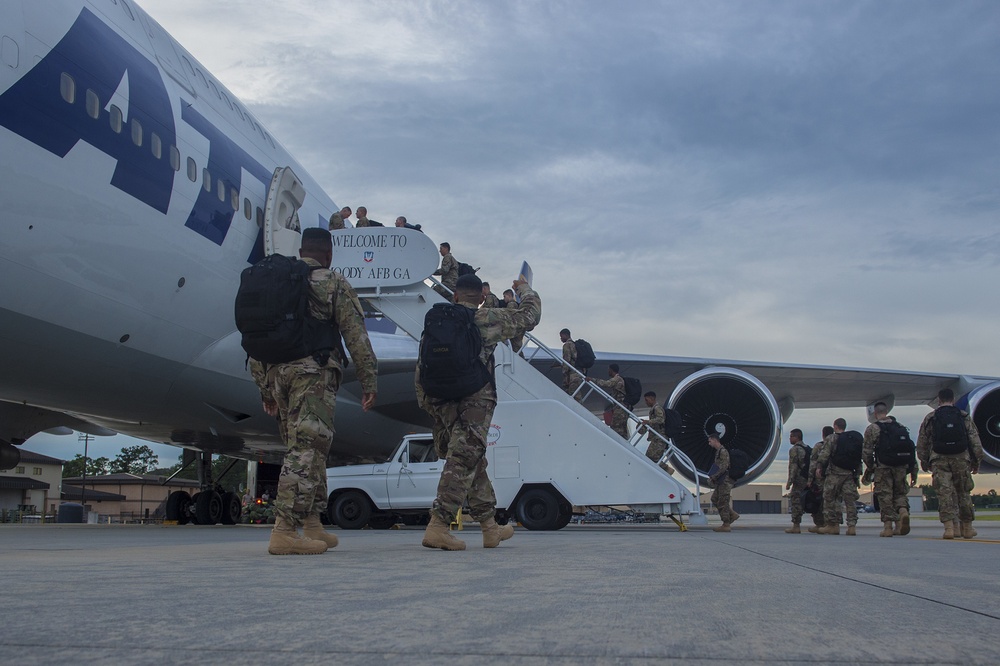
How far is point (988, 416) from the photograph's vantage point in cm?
1280

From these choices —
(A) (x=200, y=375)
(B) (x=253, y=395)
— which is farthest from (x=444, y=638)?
(B) (x=253, y=395)

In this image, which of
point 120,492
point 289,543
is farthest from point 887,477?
point 120,492

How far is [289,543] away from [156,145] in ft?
15.0

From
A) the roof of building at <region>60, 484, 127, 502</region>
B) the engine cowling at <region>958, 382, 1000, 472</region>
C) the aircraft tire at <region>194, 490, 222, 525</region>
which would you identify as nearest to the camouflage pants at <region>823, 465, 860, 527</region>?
the engine cowling at <region>958, 382, 1000, 472</region>

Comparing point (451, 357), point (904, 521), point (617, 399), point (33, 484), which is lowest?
point (33, 484)

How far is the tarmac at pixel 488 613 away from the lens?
1.67m

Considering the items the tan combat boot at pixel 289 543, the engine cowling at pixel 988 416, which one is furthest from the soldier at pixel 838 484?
the tan combat boot at pixel 289 543

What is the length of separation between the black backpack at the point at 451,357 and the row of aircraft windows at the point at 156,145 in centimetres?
344

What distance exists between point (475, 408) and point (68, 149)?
3.67 m

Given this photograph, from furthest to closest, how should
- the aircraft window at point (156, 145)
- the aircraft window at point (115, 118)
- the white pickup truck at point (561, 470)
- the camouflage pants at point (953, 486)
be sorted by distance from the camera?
the white pickup truck at point (561, 470) → the camouflage pants at point (953, 486) → the aircraft window at point (156, 145) → the aircraft window at point (115, 118)

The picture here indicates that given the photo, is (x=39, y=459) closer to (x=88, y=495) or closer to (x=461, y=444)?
(x=88, y=495)

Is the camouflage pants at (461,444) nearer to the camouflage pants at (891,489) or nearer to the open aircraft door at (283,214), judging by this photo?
the open aircraft door at (283,214)

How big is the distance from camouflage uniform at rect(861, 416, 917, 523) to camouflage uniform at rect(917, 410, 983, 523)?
53 centimetres

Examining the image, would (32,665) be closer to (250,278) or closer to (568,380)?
(250,278)
